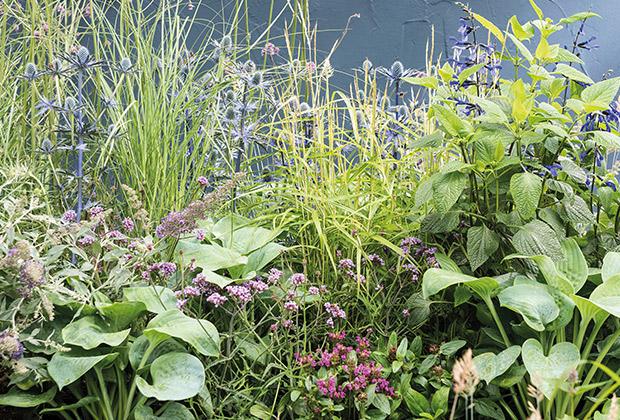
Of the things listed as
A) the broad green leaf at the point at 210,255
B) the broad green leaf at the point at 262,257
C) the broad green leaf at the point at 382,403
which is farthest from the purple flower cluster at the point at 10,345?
the broad green leaf at the point at 382,403

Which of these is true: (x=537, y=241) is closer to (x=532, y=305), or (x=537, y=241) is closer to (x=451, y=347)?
(x=532, y=305)

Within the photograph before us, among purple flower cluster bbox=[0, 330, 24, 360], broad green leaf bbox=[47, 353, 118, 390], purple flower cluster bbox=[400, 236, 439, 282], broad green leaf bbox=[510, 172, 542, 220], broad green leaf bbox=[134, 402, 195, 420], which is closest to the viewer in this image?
purple flower cluster bbox=[0, 330, 24, 360]

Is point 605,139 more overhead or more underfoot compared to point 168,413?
more overhead

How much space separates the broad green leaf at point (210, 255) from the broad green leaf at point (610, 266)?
2.89 feet

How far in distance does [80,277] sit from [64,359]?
20cm

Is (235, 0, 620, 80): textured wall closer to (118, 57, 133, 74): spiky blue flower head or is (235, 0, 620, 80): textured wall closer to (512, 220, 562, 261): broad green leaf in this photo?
(118, 57, 133, 74): spiky blue flower head

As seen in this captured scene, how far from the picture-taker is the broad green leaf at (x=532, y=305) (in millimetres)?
1640

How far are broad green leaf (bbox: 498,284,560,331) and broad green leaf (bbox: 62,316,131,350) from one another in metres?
0.85

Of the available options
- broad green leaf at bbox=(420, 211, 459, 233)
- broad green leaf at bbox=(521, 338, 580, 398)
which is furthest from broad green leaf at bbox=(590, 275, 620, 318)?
broad green leaf at bbox=(420, 211, 459, 233)

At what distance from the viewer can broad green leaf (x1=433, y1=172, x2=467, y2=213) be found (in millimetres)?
1739

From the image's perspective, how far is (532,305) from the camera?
1.65 m

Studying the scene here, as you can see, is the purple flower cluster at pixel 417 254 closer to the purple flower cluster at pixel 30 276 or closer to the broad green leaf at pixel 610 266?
the broad green leaf at pixel 610 266

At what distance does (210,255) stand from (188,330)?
0.33 meters

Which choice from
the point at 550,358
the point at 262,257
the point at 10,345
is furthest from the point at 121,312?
the point at 550,358
